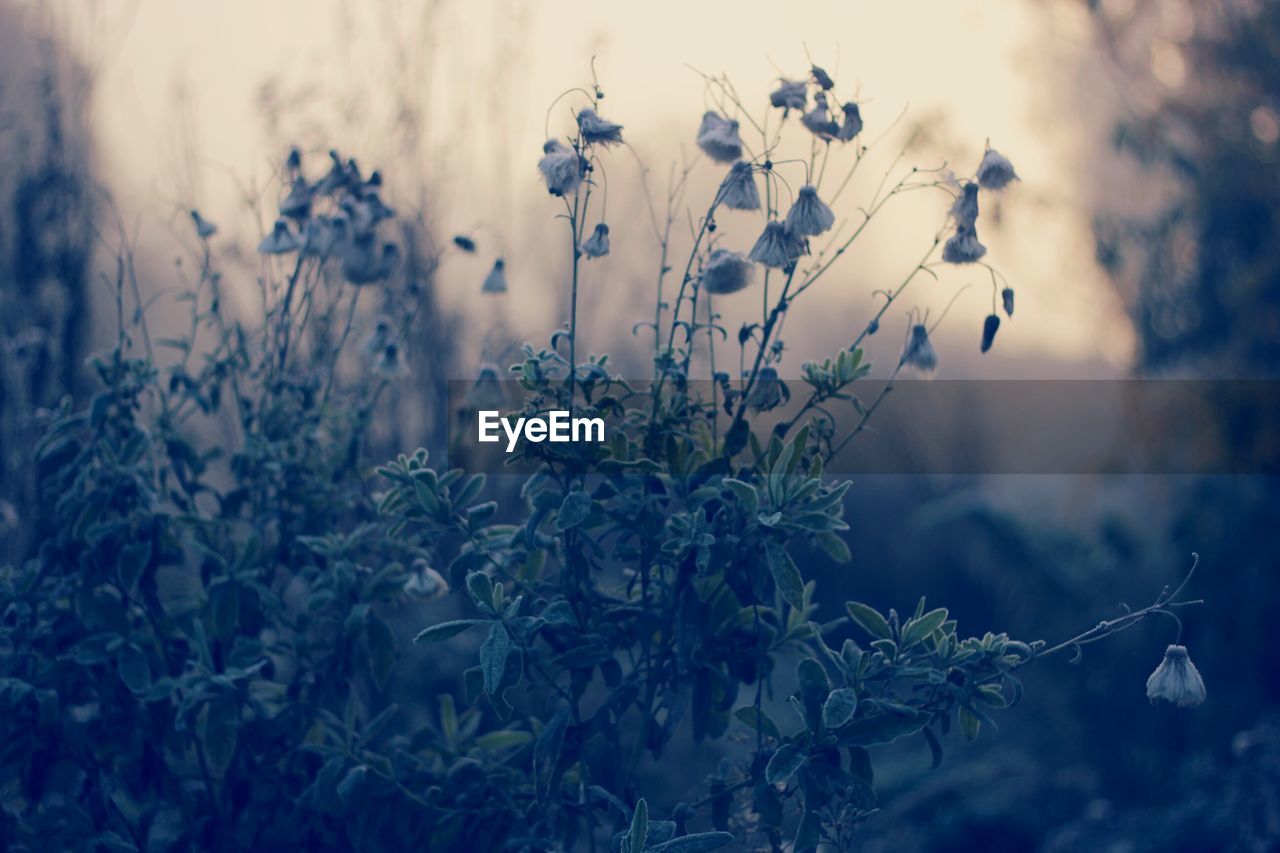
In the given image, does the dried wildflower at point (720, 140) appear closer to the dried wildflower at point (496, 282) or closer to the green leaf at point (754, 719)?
the dried wildflower at point (496, 282)

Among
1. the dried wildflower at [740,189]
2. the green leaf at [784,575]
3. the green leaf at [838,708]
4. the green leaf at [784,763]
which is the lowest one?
the green leaf at [784,763]

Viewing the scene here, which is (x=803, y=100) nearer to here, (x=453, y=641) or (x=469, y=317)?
(x=453, y=641)

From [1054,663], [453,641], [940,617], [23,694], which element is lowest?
[1054,663]

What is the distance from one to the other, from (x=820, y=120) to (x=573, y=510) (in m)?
0.70

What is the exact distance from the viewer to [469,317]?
4.05 meters

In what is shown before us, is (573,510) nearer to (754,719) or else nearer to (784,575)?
(784,575)

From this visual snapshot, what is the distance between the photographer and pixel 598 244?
1.68 meters

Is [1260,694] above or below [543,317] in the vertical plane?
below

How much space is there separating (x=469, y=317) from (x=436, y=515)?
2.45 m

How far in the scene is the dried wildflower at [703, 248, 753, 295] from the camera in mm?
1660

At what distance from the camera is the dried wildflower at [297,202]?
2.20m

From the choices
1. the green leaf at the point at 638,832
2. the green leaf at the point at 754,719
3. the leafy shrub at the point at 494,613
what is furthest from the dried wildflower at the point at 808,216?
the green leaf at the point at 638,832

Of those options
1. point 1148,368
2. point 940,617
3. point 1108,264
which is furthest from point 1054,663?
point 940,617

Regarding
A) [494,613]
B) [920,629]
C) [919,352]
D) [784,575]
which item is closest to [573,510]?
[494,613]
